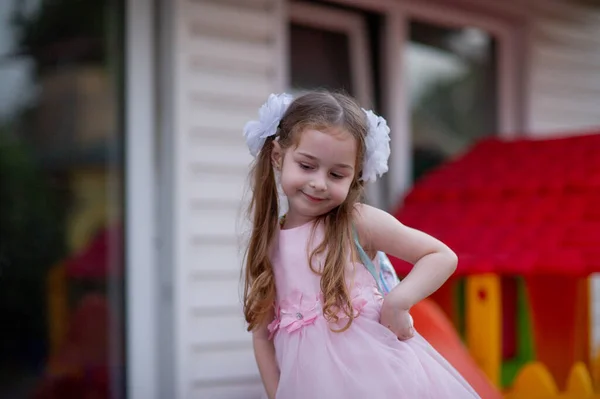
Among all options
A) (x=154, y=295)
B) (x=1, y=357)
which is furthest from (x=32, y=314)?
(x=154, y=295)

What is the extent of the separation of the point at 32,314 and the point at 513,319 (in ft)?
7.62

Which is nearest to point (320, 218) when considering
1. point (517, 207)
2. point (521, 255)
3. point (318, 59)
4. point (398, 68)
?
point (521, 255)

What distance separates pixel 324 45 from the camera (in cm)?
461

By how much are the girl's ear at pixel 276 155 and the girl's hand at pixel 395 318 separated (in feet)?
1.42

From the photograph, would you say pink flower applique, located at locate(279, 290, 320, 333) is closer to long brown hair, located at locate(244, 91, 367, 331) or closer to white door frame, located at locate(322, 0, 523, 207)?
long brown hair, located at locate(244, 91, 367, 331)

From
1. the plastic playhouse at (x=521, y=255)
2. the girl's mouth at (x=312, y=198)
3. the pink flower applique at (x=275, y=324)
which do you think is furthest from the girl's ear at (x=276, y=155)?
the plastic playhouse at (x=521, y=255)

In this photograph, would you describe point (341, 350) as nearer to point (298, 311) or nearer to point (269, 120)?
point (298, 311)

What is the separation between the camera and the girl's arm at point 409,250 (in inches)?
76.8

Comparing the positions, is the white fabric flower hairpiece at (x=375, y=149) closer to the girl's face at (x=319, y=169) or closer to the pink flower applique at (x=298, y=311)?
the girl's face at (x=319, y=169)

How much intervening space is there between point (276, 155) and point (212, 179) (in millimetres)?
1807

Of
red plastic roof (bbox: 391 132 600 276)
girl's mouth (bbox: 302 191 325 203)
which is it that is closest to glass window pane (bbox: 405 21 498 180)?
red plastic roof (bbox: 391 132 600 276)

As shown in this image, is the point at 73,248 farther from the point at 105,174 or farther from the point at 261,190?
the point at 261,190

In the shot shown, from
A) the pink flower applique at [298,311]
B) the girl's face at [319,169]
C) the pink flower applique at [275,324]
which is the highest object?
the girl's face at [319,169]

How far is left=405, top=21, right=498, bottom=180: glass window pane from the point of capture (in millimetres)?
5016
